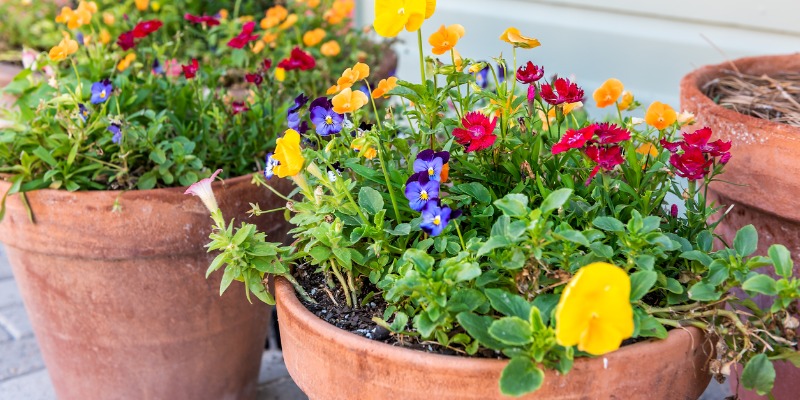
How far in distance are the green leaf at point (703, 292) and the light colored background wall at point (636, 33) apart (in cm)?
129

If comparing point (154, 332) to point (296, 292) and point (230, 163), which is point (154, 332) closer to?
point (230, 163)

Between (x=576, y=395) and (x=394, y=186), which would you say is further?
(x=394, y=186)

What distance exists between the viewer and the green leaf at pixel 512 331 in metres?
0.95

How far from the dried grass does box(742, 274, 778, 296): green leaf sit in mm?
634

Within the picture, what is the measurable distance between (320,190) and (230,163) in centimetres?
66

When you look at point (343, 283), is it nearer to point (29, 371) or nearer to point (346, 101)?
point (346, 101)

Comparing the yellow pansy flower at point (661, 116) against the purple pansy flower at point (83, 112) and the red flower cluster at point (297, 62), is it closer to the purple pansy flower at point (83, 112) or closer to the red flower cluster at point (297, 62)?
the red flower cluster at point (297, 62)

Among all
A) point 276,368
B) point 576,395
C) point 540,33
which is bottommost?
point 276,368

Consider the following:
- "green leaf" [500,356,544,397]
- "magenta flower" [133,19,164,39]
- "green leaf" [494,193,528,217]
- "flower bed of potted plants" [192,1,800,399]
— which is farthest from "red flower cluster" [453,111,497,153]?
"magenta flower" [133,19,164,39]

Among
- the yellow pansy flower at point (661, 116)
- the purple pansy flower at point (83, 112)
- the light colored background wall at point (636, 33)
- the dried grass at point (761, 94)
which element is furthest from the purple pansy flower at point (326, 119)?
the light colored background wall at point (636, 33)

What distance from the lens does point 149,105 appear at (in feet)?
6.05

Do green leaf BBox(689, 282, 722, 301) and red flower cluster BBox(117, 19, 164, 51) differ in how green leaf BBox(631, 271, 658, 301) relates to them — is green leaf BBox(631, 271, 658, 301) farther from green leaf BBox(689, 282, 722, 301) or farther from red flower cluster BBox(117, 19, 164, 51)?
red flower cluster BBox(117, 19, 164, 51)

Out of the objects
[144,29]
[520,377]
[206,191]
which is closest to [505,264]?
[520,377]

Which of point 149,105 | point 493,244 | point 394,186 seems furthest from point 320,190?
point 149,105
